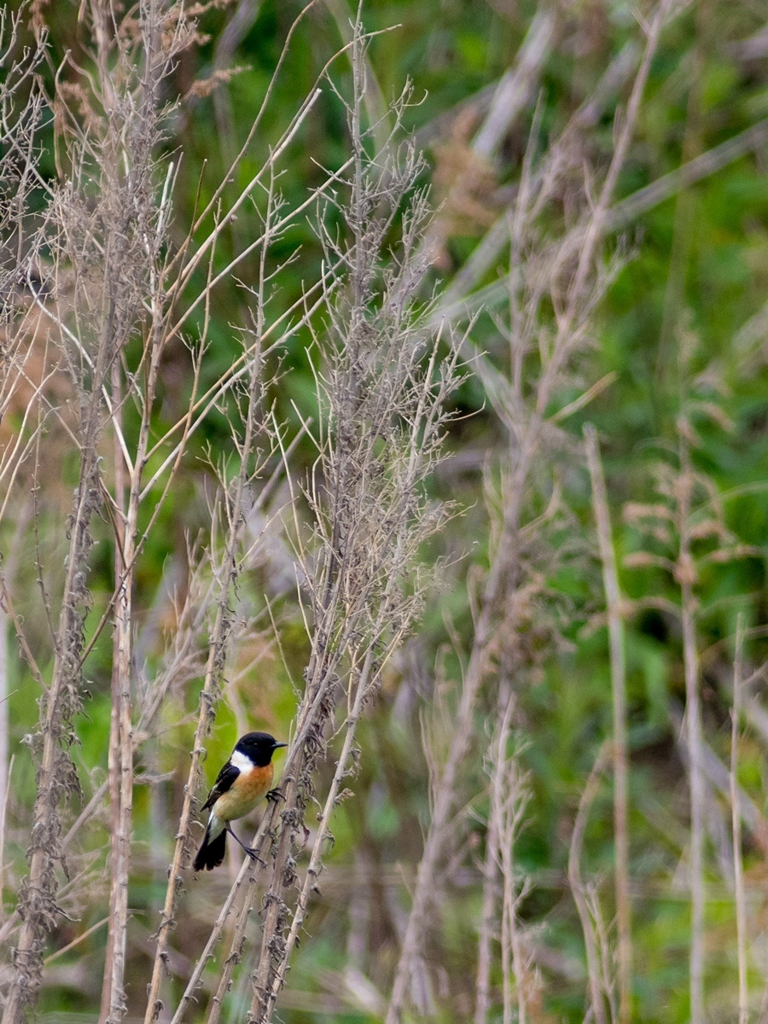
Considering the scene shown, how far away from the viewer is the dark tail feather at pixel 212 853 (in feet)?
14.7

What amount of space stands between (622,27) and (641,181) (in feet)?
2.90

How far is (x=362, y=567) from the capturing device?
285 centimetres

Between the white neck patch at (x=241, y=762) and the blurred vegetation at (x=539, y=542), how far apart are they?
1.21 metres

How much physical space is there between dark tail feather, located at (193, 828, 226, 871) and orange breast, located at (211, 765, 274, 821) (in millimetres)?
375

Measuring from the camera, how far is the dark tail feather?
449 centimetres

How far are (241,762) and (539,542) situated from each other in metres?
1.87

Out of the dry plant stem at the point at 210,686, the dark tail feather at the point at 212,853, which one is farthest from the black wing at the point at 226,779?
the dry plant stem at the point at 210,686

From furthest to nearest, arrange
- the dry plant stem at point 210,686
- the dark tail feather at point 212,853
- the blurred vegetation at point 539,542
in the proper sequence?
the blurred vegetation at point 539,542
the dark tail feather at point 212,853
the dry plant stem at point 210,686

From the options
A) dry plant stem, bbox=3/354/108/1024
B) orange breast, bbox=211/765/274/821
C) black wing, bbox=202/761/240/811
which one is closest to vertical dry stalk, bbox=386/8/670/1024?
orange breast, bbox=211/765/274/821

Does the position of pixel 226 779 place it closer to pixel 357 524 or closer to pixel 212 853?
pixel 212 853

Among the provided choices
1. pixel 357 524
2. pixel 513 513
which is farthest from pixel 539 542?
pixel 357 524

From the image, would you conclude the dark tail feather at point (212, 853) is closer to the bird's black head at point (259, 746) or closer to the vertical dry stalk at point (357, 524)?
the bird's black head at point (259, 746)

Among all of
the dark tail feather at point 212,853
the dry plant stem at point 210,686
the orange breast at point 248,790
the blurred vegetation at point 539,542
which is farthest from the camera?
the blurred vegetation at point 539,542

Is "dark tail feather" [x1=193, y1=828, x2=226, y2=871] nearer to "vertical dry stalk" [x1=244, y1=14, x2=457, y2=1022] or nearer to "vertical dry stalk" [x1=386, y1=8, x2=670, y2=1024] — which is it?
"vertical dry stalk" [x1=386, y1=8, x2=670, y2=1024]
